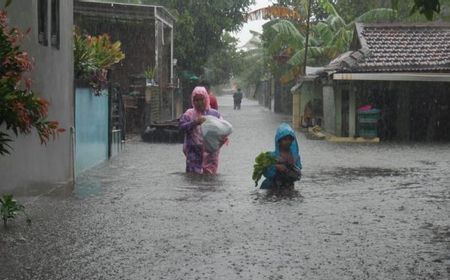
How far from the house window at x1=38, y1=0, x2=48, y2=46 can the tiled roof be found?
12.9 m

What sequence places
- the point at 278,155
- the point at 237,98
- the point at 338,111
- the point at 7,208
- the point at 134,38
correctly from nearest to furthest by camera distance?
the point at 7,208 < the point at 278,155 < the point at 338,111 < the point at 134,38 < the point at 237,98

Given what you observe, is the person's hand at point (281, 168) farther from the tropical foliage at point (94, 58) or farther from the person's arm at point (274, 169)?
the tropical foliage at point (94, 58)

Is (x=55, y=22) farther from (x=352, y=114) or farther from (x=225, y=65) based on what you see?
(x=225, y=65)

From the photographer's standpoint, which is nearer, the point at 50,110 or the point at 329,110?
the point at 50,110

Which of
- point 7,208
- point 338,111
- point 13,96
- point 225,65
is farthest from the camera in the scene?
point 225,65

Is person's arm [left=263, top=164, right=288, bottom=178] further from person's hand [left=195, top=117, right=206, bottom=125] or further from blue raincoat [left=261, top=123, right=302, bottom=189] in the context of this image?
person's hand [left=195, top=117, right=206, bottom=125]

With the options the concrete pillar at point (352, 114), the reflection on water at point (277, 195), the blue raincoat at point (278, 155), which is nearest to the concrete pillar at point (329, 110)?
the concrete pillar at point (352, 114)

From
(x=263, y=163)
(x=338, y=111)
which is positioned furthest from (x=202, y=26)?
(x=263, y=163)

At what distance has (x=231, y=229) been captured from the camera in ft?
23.8

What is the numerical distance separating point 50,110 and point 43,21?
125 centimetres

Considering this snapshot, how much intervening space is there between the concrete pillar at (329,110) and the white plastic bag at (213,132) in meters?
13.3

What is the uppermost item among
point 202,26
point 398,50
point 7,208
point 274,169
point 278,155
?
point 202,26

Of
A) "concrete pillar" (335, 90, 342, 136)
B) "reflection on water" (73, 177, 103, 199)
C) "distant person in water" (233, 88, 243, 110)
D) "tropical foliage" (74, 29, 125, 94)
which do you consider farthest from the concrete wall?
"distant person in water" (233, 88, 243, 110)

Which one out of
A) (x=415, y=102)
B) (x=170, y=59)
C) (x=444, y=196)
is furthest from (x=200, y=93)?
(x=170, y=59)
